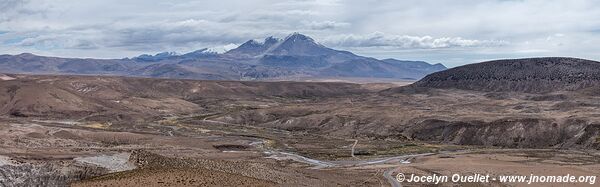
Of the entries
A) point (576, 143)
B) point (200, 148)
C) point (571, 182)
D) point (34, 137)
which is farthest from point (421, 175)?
point (34, 137)

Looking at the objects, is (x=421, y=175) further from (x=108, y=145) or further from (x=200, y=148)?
(x=108, y=145)

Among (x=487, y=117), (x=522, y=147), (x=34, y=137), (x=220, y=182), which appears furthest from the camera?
(x=487, y=117)

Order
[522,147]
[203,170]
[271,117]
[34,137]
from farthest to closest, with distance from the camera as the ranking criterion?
[271,117] < [522,147] < [34,137] < [203,170]

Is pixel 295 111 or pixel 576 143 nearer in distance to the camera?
pixel 576 143

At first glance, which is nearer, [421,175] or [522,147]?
[421,175]

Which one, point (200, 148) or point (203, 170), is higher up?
point (203, 170)

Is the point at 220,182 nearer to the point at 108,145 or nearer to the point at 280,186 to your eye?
the point at 280,186

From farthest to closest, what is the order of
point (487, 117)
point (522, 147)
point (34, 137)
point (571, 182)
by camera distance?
point (487, 117), point (522, 147), point (34, 137), point (571, 182)

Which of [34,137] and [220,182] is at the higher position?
[220,182]

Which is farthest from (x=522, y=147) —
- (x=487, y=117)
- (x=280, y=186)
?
(x=280, y=186)
